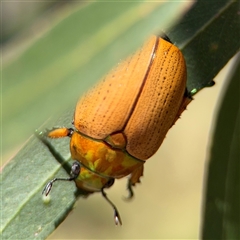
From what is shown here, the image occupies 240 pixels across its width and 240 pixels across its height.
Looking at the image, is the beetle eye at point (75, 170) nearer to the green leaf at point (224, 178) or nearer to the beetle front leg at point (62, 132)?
the beetle front leg at point (62, 132)

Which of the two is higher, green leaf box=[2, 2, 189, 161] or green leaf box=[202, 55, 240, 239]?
green leaf box=[2, 2, 189, 161]

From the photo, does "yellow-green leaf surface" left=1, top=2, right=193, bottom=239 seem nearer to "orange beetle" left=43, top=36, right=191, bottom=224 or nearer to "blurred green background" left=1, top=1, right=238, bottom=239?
"orange beetle" left=43, top=36, right=191, bottom=224

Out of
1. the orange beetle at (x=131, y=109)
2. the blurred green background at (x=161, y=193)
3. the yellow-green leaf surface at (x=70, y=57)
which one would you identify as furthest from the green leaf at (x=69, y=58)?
the blurred green background at (x=161, y=193)

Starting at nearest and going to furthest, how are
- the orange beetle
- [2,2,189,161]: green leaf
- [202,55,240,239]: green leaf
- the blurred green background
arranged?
[2,2,189,161]: green leaf → the orange beetle → [202,55,240,239]: green leaf → the blurred green background

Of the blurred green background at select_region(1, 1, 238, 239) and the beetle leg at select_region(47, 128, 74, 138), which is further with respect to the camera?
the blurred green background at select_region(1, 1, 238, 239)

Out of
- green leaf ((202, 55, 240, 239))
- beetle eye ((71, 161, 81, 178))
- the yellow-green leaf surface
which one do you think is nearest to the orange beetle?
beetle eye ((71, 161, 81, 178))

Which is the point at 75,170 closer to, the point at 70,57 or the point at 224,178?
the point at 224,178

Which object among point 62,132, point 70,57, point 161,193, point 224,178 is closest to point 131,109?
point 62,132
